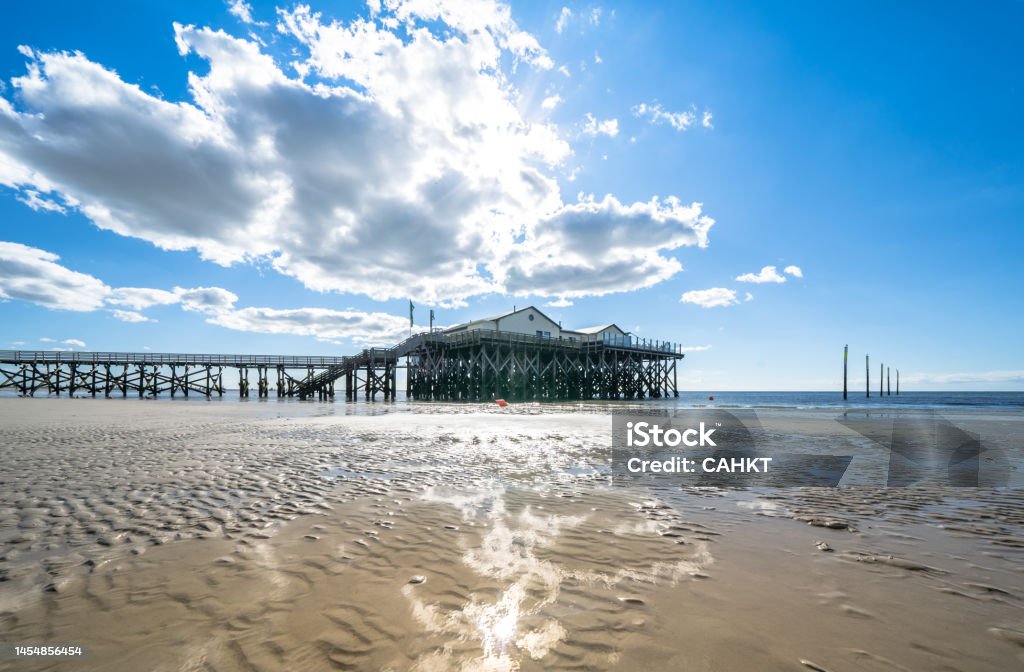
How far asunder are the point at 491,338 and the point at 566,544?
1318 inches

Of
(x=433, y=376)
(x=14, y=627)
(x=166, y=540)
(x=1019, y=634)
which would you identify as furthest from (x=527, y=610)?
(x=433, y=376)

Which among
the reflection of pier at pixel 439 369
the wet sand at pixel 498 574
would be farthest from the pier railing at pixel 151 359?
the wet sand at pixel 498 574

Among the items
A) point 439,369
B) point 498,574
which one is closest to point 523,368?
point 439,369

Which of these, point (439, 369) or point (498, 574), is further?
point (439, 369)

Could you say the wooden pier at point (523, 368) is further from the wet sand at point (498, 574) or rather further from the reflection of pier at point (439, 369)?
the wet sand at point (498, 574)

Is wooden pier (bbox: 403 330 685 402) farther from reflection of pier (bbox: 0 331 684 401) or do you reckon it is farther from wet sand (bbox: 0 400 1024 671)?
wet sand (bbox: 0 400 1024 671)

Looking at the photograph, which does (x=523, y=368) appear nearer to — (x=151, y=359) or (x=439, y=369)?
(x=439, y=369)

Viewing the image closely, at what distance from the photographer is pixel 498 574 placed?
3.13m

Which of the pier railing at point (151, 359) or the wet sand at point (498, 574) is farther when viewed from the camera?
the pier railing at point (151, 359)

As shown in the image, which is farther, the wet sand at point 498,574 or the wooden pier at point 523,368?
the wooden pier at point 523,368

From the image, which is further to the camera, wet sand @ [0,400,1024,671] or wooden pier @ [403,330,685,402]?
wooden pier @ [403,330,685,402]

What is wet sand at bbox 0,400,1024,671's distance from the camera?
7.19 ft

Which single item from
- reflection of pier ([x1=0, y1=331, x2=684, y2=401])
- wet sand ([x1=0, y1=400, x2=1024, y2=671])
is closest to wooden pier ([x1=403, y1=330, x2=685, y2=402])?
reflection of pier ([x1=0, y1=331, x2=684, y2=401])

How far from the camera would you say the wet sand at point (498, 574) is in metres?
2.19
